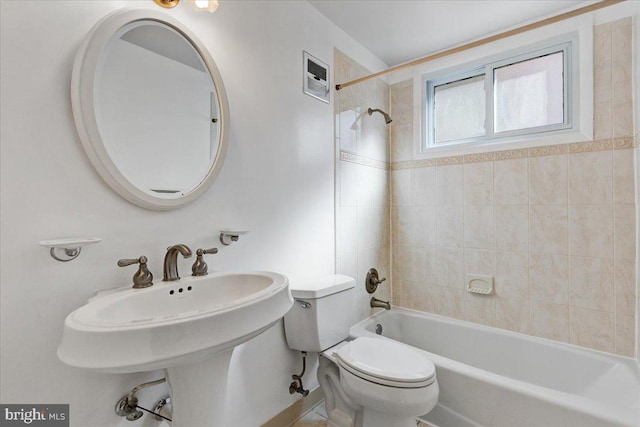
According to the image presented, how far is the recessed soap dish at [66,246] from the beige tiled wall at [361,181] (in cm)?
140

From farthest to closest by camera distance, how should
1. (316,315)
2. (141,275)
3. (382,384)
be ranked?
(316,315) → (382,384) → (141,275)

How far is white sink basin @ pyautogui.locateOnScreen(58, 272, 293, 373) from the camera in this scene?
0.62 m

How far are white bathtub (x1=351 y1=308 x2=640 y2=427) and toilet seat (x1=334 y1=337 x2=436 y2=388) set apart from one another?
0.78 ft

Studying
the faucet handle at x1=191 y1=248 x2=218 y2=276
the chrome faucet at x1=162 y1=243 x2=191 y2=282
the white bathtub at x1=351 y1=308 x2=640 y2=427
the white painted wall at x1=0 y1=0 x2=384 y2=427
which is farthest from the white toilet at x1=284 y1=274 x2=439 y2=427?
the chrome faucet at x1=162 y1=243 x2=191 y2=282

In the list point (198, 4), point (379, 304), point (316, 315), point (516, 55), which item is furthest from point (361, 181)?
point (198, 4)

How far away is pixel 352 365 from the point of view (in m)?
1.36

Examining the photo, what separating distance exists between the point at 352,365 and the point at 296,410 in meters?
0.58

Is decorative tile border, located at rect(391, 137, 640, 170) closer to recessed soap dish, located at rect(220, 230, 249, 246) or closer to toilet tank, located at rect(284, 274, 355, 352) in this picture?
toilet tank, located at rect(284, 274, 355, 352)

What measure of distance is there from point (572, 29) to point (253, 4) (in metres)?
1.88

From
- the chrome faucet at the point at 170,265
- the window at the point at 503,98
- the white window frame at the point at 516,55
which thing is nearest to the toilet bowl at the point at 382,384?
the chrome faucet at the point at 170,265

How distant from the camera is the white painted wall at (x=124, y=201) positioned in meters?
0.83

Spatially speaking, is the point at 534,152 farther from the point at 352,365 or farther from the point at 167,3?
the point at 167,3

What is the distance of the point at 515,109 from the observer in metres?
2.09

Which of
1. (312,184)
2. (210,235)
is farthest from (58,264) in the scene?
(312,184)
